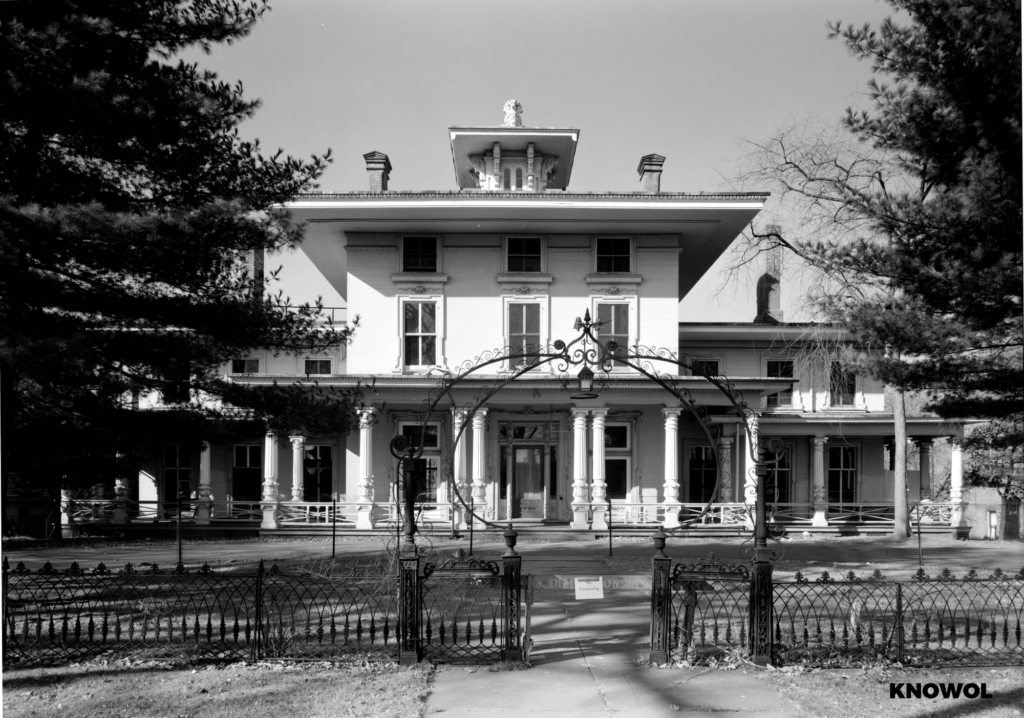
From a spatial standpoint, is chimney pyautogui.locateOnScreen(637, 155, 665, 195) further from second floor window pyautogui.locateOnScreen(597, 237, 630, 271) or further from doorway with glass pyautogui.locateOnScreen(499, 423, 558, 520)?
doorway with glass pyautogui.locateOnScreen(499, 423, 558, 520)

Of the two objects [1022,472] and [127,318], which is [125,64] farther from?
[1022,472]

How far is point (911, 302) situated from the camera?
47.2ft

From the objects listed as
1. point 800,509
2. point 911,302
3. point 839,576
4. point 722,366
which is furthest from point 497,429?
point 911,302

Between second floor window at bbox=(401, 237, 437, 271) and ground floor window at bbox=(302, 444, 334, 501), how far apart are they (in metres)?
7.65

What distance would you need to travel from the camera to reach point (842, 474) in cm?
3111

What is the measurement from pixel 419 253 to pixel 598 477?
900cm

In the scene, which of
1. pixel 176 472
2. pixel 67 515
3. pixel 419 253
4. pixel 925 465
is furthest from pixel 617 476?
pixel 67 515

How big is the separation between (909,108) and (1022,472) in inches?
761

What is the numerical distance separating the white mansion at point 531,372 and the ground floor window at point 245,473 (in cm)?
76

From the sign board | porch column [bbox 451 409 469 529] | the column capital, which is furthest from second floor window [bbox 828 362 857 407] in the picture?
the sign board

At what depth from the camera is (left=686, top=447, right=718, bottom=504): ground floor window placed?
97.5ft

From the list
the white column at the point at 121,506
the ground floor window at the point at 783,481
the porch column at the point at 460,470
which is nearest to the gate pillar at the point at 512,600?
the porch column at the point at 460,470

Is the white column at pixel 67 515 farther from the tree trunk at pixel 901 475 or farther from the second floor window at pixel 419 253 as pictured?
the tree trunk at pixel 901 475

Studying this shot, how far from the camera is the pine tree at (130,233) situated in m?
10.6
